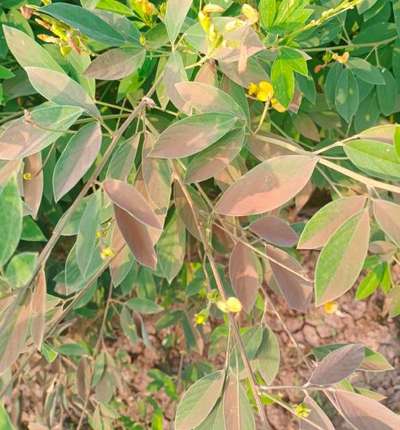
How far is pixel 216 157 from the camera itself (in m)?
0.78

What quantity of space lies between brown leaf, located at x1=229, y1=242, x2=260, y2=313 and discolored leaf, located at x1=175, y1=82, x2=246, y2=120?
0.23m

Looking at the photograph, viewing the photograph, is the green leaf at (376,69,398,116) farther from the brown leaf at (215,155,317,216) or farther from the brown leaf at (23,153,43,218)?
the brown leaf at (23,153,43,218)

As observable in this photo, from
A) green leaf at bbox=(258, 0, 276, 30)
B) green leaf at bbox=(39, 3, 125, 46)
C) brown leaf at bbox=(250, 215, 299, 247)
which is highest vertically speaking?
green leaf at bbox=(258, 0, 276, 30)

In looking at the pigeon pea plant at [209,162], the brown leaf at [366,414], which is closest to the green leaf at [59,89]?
the pigeon pea plant at [209,162]

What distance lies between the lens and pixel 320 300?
2.27 feet

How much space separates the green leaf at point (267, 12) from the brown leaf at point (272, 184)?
0.21 metres

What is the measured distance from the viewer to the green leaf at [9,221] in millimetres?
610

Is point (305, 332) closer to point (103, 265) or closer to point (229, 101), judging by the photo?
point (103, 265)

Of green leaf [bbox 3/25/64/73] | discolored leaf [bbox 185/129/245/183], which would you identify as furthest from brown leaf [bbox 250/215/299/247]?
green leaf [bbox 3/25/64/73]

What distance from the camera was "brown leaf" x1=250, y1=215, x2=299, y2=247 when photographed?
862mm

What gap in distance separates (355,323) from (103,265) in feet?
3.82

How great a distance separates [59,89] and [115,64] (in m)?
0.15

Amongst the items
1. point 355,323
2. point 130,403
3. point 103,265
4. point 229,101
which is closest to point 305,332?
point 355,323

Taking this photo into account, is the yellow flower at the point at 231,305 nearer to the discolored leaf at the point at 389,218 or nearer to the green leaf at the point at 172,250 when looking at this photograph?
the discolored leaf at the point at 389,218
